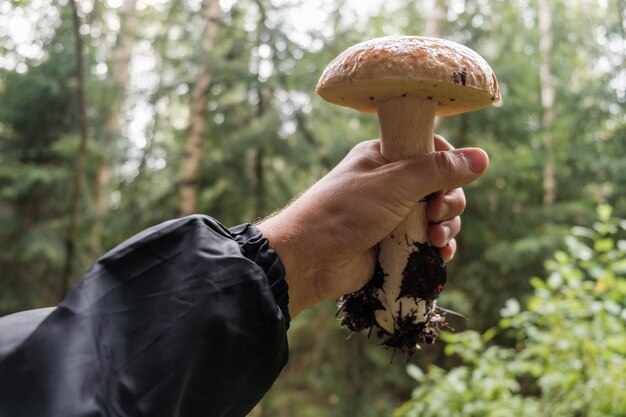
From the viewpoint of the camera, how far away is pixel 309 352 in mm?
9258

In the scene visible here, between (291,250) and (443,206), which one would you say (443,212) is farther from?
(291,250)

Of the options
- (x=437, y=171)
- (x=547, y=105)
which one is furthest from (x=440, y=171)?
(x=547, y=105)

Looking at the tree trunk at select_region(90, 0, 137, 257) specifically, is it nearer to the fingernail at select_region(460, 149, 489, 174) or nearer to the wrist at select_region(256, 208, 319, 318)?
the wrist at select_region(256, 208, 319, 318)

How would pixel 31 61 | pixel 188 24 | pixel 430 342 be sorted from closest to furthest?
1. pixel 430 342
2. pixel 188 24
3. pixel 31 61

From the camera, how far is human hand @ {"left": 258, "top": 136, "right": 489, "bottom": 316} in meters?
1.64

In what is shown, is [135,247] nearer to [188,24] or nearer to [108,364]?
[108,364]

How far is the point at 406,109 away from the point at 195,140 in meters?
4.92

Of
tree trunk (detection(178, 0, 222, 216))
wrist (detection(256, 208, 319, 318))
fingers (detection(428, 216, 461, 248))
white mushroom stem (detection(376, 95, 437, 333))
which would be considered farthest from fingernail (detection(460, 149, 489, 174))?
tree trunk (detection(178, 0, 222, 216))

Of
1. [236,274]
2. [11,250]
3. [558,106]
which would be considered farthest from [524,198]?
[11,250]

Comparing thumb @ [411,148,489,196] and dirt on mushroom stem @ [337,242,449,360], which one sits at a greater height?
thumb @ [411,148,489,196]

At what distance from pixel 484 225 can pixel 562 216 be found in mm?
1154

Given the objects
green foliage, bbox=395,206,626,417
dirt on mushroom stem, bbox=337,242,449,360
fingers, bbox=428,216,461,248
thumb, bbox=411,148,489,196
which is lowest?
green foliage, bbox=395,206,626,417

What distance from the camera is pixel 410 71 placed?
145cm

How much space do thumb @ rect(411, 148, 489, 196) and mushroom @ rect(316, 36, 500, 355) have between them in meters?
0.08
